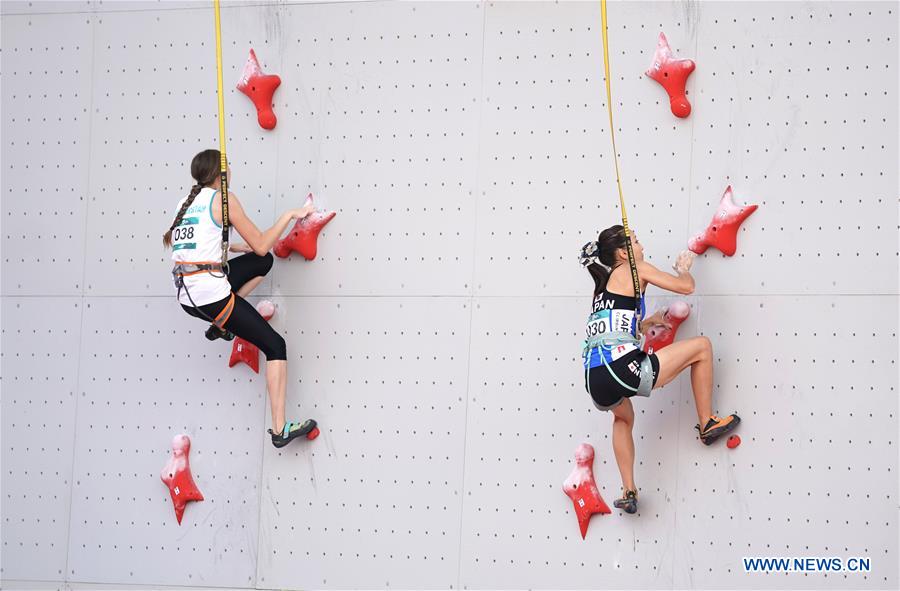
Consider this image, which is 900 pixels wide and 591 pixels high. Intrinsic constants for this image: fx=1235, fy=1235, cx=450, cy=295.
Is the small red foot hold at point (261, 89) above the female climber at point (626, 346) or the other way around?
above

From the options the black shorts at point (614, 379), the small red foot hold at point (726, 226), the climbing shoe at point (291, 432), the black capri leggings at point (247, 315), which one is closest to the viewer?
the black shorts at point (614, 379)

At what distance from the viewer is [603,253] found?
447 cm

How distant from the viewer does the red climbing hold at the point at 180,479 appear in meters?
5.10

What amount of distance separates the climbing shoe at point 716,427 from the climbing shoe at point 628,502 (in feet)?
1.10

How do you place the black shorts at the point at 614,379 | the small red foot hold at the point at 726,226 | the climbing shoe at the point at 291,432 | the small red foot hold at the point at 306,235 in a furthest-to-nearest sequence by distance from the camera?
1. the small red foot hold at the point at 306,235
2. the climbing shoe at the point at 291,432
3. the small red foot hold at the point at 726,226
4. the black shorts at the point at 614,379

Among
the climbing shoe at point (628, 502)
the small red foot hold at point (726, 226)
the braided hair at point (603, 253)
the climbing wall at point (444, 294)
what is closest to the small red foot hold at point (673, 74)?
the climbing wall at point (444, 294)

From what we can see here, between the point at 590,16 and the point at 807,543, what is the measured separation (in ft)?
7.20

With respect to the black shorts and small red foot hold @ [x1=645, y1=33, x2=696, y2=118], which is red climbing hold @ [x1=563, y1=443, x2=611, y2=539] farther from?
small red foot hold @ [x1=645, y1=33, x2=696, y2=118]

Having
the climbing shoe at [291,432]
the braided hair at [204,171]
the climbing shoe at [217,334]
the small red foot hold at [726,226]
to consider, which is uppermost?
the braided hair at [204,171]

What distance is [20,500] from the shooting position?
536 centimetres

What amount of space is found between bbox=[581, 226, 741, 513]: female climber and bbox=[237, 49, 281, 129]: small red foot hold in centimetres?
152

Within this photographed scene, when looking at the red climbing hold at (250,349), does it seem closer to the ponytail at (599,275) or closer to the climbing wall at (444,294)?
the climbing wall at (444,294)

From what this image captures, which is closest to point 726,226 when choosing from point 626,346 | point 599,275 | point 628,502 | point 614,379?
point 599,275

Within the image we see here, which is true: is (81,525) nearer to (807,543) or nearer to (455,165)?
(455,165)
